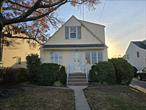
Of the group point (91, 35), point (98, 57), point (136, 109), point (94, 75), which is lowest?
point (136, 109)

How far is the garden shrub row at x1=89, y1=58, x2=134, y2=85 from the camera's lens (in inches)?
978

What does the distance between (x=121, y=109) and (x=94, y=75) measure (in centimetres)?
1247

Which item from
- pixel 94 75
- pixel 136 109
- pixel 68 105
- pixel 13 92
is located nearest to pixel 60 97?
pixel 68 105

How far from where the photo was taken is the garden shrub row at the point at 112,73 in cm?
2484

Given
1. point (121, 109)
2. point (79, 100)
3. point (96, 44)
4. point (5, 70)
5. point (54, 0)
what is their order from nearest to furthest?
point (121, 109), point (79, 100), point (54, 0), point (5, 70), point (96, 44)

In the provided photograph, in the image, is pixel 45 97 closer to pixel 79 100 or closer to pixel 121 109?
pixel 79 100

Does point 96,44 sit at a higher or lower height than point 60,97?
higher

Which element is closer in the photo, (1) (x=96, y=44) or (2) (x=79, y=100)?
(2) (x=79, y=100)

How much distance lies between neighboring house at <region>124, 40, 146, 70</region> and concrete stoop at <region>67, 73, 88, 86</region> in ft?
82.2

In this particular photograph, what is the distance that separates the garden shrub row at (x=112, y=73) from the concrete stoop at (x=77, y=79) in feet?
3.05

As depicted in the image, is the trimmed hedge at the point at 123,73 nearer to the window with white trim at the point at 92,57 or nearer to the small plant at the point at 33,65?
the window with white trim at the point at 92,57

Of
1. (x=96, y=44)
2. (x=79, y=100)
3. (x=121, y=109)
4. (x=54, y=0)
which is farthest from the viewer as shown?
(x=96, y=44)

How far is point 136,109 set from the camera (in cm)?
1340

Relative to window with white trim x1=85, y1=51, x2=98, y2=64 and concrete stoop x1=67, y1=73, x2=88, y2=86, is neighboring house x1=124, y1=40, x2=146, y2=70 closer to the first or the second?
window with white trim x1=85, y1=51, x2=98, y2=64
